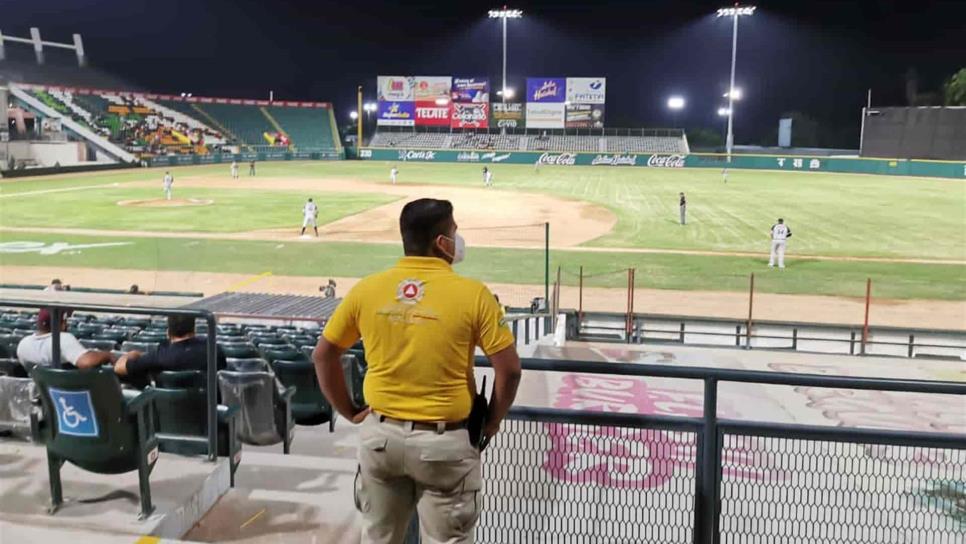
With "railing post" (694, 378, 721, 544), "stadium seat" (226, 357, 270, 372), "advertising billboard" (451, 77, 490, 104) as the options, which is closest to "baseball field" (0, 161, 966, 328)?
"stadium seat" (226, 357, 270, 372)

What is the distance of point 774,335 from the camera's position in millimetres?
16984

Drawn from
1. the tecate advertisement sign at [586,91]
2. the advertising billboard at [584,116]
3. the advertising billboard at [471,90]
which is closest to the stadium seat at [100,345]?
the advertising billboard at [584,116]

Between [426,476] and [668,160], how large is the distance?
74.3 m

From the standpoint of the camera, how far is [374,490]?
3.29m

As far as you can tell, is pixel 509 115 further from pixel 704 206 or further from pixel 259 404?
pixel 259 404

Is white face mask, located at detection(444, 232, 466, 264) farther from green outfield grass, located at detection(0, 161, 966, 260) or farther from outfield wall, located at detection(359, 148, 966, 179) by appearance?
outfield wall, located at detection(359, 148, 966, 179)

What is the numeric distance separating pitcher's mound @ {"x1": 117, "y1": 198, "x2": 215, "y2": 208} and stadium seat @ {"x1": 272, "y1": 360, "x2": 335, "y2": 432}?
109 feet

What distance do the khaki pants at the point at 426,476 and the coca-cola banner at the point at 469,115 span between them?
8870cm

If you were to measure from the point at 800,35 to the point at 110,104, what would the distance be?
79.0 meters

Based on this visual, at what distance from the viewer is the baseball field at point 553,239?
20.8 m

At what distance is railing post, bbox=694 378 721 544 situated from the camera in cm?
378

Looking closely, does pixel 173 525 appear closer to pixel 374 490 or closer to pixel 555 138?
pixel 374 490

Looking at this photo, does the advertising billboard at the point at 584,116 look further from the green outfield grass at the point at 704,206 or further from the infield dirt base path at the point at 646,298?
the infield dirt base path at the point at 646,298

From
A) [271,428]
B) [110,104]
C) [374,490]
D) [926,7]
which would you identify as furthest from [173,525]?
[926,7]
